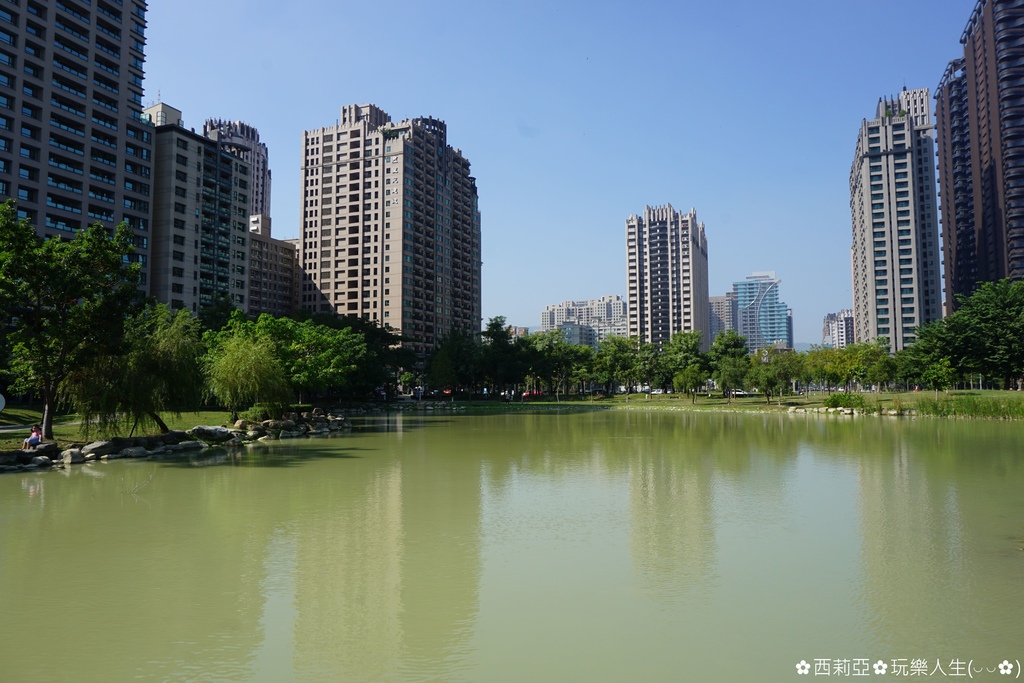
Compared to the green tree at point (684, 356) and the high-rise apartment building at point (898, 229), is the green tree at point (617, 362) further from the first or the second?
the high-rise apartment building at point (898, 229)

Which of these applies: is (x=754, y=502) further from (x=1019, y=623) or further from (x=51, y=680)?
(x=51, y=680)

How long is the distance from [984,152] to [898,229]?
67.6ft

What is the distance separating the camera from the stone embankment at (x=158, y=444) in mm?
23109

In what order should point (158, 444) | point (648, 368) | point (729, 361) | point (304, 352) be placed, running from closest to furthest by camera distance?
1. point (158, 444)
2. point (304, 352)
3. point (729, 361)
4. point (648, 368)

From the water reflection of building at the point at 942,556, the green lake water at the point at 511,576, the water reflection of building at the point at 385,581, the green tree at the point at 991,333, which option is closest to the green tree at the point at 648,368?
the green tree at the point at 991,333

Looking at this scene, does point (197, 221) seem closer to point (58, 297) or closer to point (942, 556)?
point (58, 297)

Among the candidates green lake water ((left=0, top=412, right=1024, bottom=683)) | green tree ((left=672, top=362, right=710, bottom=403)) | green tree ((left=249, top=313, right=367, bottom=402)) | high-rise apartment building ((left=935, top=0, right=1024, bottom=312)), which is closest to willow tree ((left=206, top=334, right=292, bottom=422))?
green tree ((left=249, top=313, right=367, bottom=402))

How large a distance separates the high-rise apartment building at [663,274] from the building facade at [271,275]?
3751 inches

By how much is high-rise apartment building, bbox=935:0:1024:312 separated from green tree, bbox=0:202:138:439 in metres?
117

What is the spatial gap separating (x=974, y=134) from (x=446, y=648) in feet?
499

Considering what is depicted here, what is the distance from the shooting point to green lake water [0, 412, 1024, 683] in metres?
6.99

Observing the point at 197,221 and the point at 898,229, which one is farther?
the point at 898,229

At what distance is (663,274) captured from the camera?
635ft

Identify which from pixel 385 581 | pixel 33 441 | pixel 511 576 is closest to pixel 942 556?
pixel 511 576
